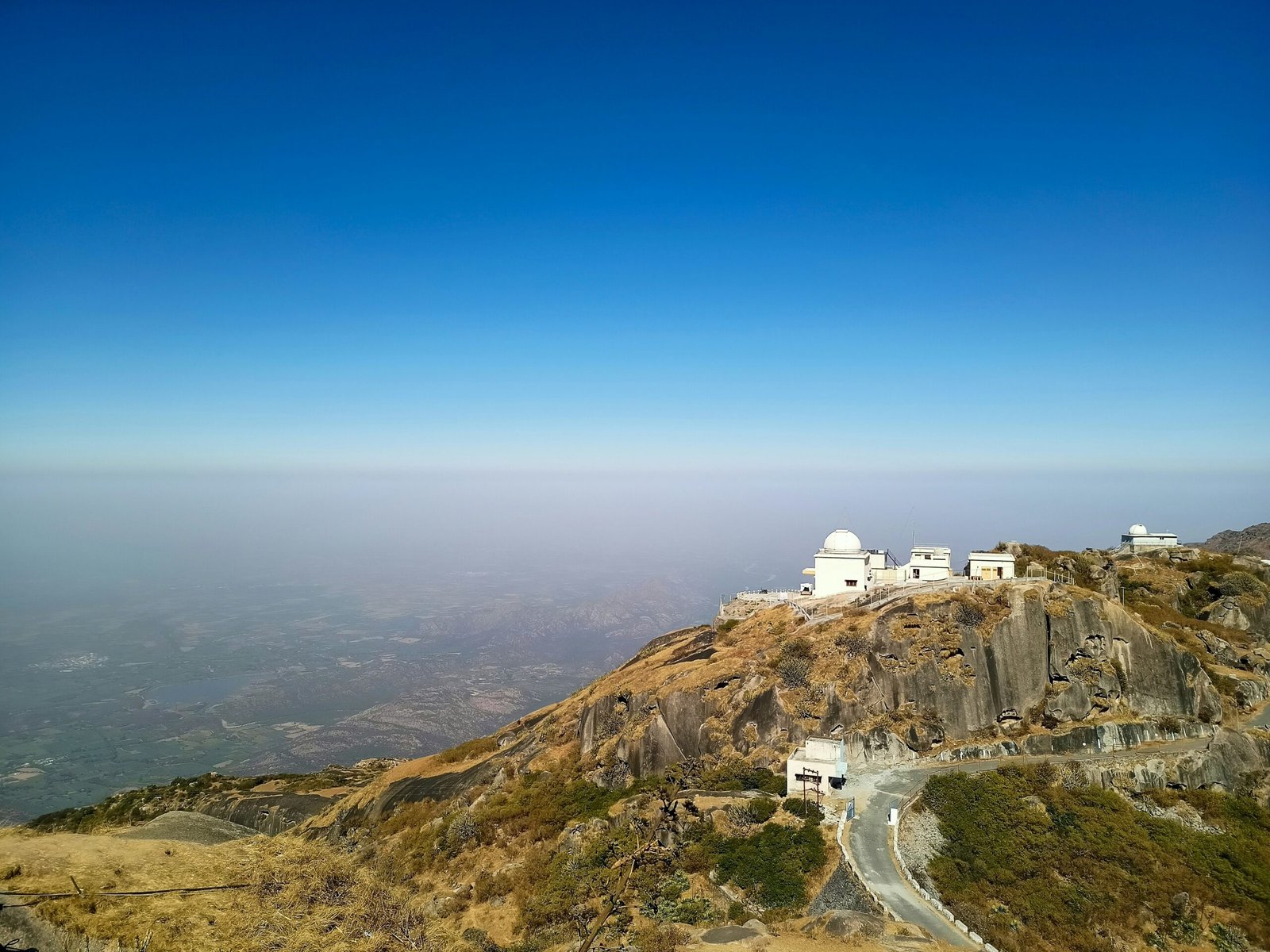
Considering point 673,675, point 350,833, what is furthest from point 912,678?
point 350,833

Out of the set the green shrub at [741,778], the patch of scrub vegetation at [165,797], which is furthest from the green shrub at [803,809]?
the patch of scrub vegetation at [165,797]

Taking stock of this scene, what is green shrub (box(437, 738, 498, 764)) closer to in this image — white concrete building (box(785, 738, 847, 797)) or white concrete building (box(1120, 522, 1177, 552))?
white concrete building (box(785, 738, 847, 797))

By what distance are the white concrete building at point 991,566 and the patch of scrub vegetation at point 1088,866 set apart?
58.9ft

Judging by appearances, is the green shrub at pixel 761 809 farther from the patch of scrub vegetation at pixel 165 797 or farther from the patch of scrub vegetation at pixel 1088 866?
the patch of scrub vegetation at pixel 165 797

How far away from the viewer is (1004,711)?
125 ft

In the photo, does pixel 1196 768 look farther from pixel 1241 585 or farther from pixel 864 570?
pixel 1241 585

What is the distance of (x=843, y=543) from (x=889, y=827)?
27.2 meters

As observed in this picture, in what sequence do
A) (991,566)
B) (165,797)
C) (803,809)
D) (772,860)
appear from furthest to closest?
(165,797) < (991,566) < (803,809) < (772,860)

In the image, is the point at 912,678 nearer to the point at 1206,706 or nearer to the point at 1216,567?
the point at 1206,706

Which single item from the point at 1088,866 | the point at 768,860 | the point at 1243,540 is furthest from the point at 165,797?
the point at 1243,540

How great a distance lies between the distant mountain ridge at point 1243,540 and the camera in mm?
112469

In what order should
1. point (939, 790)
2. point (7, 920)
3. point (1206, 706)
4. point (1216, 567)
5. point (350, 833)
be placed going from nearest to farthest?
point (7, 920) → point (939, 790) → point (1206, 706) → point (350, 833) → point (1216, 567)

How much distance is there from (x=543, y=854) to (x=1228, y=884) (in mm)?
29327

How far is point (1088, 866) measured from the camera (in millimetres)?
28109
